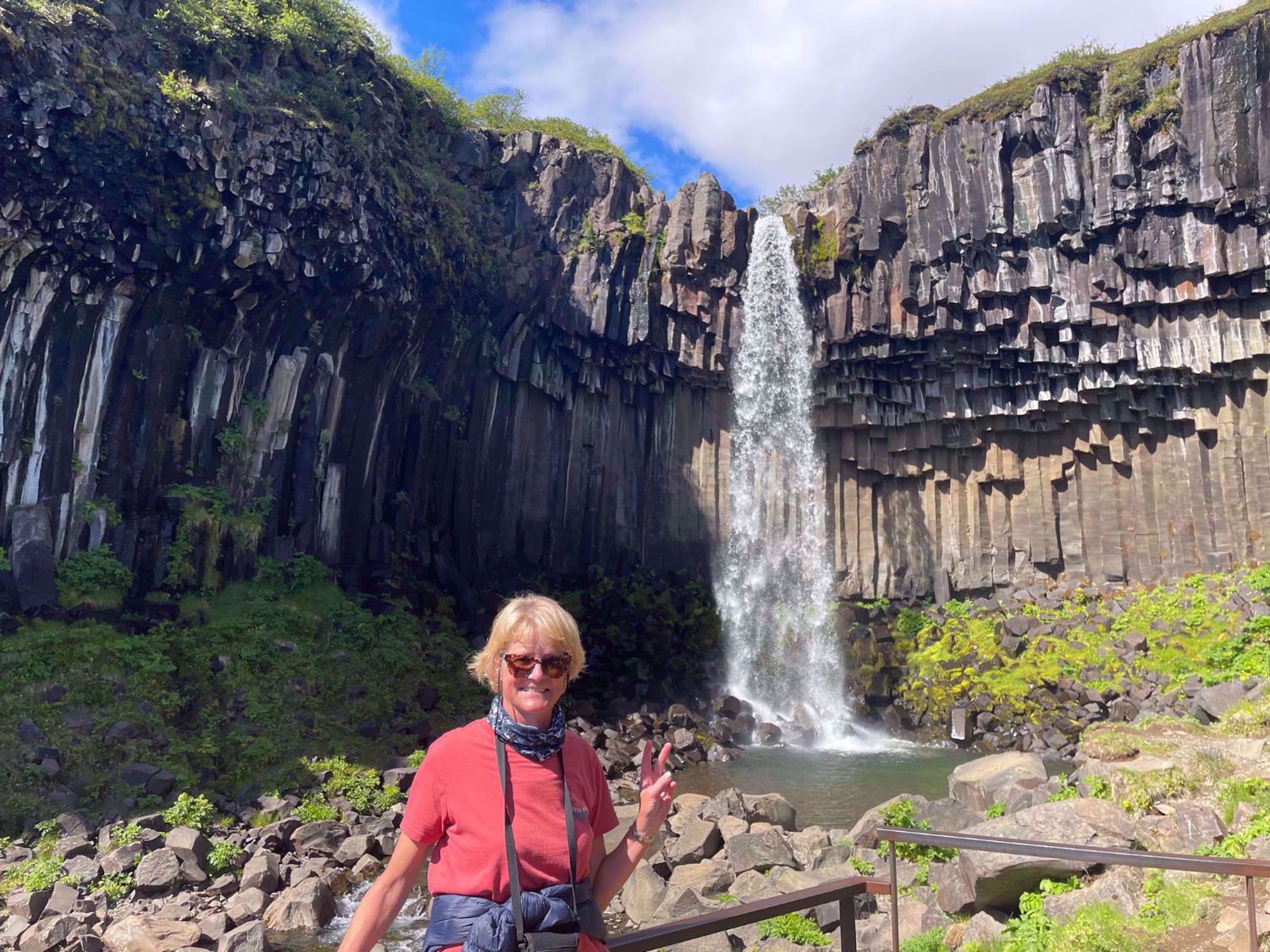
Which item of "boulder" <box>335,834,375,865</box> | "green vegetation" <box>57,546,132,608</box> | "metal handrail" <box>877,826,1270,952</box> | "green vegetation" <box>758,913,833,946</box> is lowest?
"boulder" <box>335,834,375,865</box>

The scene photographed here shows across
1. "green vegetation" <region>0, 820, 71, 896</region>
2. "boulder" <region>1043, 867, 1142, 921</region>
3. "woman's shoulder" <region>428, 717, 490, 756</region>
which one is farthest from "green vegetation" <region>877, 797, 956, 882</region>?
"green vegetation" <region>0, 820, 71, 896</region>

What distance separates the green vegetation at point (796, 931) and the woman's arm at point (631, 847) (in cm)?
584

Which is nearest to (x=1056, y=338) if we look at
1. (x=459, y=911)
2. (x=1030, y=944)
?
(x=1030, y=944)

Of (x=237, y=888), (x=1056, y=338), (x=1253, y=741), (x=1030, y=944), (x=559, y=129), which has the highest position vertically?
(x=559, y=129)

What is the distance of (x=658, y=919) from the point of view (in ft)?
28.4

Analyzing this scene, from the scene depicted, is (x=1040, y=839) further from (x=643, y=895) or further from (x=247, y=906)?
(x=247, y=906)

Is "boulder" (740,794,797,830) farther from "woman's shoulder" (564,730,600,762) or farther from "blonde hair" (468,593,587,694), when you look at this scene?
"blonde hair" (468,593,587,694)

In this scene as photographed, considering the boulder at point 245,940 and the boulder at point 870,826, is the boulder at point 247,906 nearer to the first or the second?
the boulder at point 245,940

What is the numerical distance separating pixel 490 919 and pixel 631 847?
52 centimetres

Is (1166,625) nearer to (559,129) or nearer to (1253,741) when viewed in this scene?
(1253,741)

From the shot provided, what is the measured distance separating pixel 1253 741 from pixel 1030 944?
5627 mm

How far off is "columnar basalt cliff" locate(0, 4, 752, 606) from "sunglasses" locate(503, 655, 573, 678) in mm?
16001

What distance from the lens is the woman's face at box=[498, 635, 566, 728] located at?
2459mm

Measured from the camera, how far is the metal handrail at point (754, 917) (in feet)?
8.71
